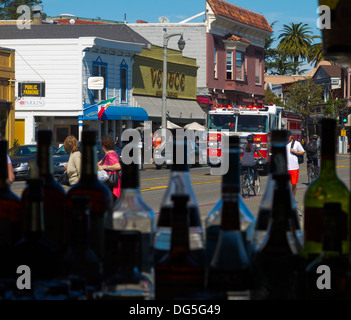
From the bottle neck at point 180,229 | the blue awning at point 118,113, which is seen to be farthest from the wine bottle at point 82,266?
the blue awning at point 118,113

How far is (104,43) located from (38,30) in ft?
16.2

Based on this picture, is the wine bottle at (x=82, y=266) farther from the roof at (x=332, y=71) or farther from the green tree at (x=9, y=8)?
the roof at (x=332, y=71)

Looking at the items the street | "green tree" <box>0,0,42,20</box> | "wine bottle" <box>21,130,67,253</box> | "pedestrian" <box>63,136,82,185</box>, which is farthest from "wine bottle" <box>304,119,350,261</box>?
"green tree" <box>0,0,42,20</box>

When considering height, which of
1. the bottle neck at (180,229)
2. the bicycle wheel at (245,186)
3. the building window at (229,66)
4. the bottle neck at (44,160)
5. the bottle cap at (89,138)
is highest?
the building window at (229,66)

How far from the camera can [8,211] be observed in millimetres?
2074

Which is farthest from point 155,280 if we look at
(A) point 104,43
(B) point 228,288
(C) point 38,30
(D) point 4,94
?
(C) point 38,30

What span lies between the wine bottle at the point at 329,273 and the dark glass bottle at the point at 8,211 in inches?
32.2

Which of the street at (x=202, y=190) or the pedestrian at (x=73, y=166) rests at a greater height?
the pedestrian at (x=73, y=166)

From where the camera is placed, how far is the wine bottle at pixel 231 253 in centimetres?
183

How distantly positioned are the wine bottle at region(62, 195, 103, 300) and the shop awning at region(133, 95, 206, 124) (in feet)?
149

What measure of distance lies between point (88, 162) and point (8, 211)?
0.93 feet

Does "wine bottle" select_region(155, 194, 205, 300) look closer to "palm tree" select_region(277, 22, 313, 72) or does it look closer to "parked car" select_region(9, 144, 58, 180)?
"parked car" select_region(9, 144, 58, 180)

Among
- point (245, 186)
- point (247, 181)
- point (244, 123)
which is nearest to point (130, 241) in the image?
point (245, 186)

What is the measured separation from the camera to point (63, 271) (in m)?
1.92
